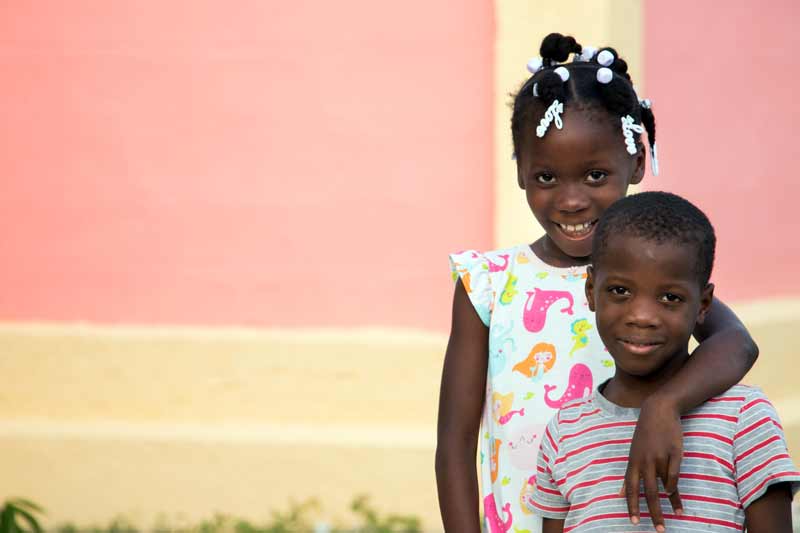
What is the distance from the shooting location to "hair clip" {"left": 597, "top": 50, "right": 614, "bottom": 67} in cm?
237

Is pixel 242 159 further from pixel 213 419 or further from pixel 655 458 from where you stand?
pixel 655 458

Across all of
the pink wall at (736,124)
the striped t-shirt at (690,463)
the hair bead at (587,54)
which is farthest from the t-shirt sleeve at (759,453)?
→ the pink wall at (736,124)

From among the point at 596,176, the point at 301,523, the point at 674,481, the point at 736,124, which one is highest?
the point at 736,124

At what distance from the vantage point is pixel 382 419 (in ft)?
15.3

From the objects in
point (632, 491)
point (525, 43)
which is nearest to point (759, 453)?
point (632, 491)

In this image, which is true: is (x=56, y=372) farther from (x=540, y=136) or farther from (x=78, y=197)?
(x=540, y=136)

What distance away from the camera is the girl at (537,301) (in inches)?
89.0

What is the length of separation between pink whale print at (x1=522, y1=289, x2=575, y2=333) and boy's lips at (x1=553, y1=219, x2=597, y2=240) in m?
0.15

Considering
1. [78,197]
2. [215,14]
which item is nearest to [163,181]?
[78,197]

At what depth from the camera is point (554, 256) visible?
2414 mm

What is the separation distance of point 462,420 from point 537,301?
273 mm

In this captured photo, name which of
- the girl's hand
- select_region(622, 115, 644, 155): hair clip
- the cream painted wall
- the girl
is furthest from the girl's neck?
the cream painted wall

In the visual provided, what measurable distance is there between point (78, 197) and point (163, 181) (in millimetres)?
350

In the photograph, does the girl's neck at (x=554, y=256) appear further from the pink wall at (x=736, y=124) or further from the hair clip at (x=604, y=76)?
the pink wall at (x=736, y=124)
